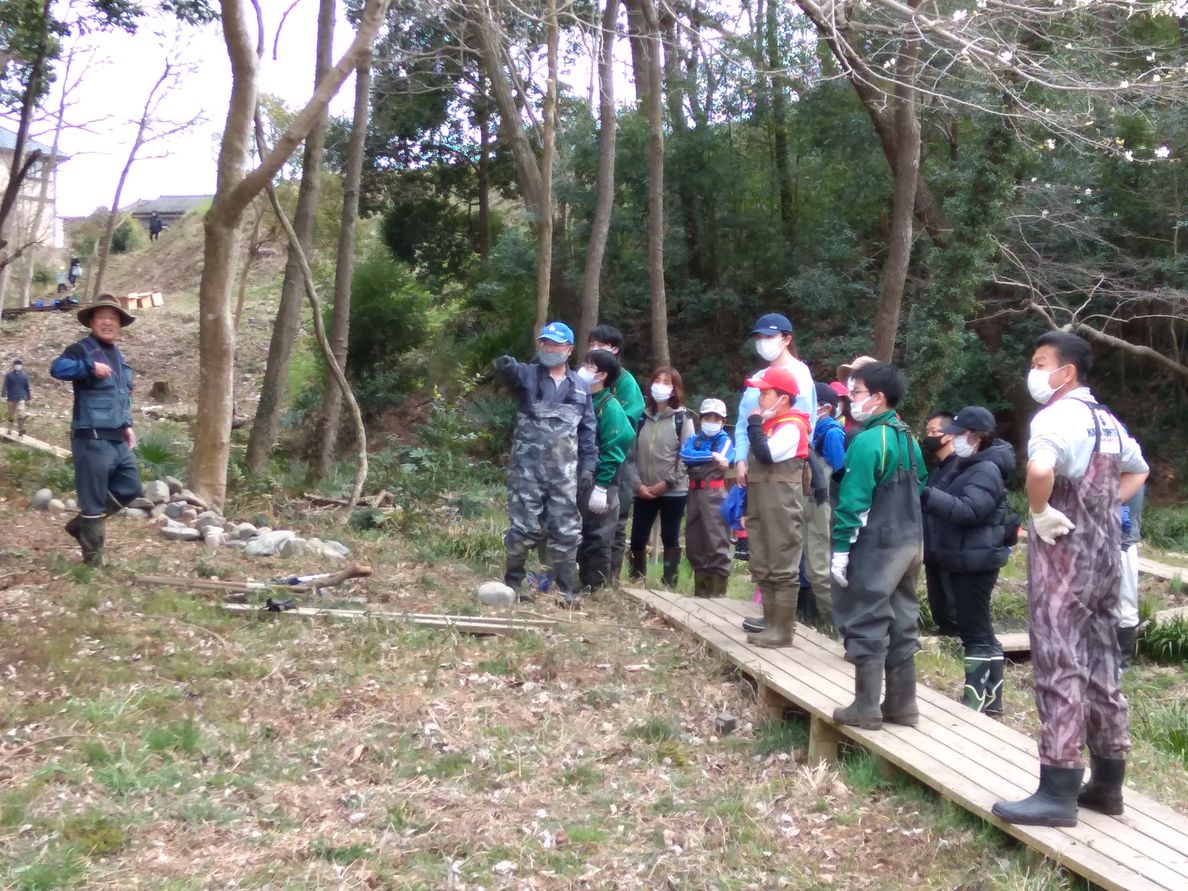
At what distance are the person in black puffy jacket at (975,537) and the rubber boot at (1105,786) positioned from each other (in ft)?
8.03

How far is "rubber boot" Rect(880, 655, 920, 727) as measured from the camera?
5.35m

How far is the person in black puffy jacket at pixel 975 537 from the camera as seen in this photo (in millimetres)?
6707

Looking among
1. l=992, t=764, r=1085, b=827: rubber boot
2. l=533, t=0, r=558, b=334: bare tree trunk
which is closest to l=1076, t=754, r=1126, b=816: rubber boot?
l=992, t=764, r=1085, b=827: rubber boot

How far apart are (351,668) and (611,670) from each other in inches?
61.8

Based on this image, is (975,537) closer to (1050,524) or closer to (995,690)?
(995,690)

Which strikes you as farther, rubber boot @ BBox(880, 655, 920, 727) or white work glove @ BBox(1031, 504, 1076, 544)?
rubber boot @ BBox(880, 655, 920, 727)

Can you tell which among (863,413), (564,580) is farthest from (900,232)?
(863,413)

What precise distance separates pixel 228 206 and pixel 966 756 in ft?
25.8

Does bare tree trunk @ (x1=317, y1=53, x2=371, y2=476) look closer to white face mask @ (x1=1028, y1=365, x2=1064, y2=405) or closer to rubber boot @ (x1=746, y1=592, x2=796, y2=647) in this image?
rubber boot @ (x1=746, y1=592, x2=796, y2=647)

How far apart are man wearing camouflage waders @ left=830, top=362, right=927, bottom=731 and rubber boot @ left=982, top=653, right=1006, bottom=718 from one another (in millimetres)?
1774

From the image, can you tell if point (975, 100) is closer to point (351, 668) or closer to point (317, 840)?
point (351, 668)

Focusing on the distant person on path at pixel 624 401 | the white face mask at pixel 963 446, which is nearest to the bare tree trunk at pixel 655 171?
the distant person on path at pixel 624 401

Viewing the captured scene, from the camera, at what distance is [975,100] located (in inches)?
739

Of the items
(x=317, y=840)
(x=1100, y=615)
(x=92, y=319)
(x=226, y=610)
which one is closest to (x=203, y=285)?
(x=92, y=319)
